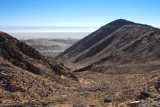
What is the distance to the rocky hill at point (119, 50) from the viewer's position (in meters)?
45.4

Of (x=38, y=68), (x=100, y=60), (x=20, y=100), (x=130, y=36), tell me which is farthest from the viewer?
(x=130, y=36)

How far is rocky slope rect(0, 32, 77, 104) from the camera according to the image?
77.3ft

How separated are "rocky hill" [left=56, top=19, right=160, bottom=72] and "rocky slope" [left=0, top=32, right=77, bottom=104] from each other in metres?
12.5

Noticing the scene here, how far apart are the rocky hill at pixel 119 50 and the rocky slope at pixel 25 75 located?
12.5m

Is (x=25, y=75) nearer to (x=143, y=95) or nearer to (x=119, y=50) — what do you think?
(x=143, y=95)

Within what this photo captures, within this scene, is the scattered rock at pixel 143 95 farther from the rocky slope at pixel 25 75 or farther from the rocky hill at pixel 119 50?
the rocky hill at pixel 119 50

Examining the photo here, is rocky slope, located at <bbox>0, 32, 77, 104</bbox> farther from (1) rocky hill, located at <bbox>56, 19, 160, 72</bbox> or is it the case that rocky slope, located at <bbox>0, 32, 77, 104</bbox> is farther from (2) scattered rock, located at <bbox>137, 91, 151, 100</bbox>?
(1) rocky hill, located at <bbox>56, 19, 160, 72</bbox>

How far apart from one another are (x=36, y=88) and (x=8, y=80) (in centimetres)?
217

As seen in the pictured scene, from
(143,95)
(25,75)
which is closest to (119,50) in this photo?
(25,75)

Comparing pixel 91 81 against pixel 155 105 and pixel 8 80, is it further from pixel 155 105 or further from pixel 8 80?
pixel 155 105

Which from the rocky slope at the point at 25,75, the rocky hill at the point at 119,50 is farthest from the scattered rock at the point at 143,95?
the rocky hill at the point at 119,50

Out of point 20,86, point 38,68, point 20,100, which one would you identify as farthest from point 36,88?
point 38,68

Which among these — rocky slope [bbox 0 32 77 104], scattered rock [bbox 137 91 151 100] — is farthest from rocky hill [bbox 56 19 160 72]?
scattered rock [bbox 137 91 151 100]

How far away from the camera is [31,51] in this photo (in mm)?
33906
